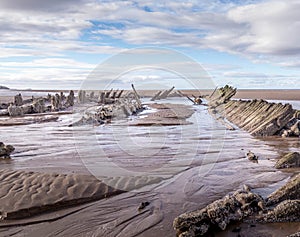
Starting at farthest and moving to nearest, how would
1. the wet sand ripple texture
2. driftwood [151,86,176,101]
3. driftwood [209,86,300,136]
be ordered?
driftwood [151,86,176,101] → driftwood [209,86,300,136] → the wet sand ripple texture

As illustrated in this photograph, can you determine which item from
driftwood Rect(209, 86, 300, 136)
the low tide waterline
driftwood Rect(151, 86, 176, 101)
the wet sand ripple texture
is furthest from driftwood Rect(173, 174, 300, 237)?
driftwood Rect(151, 86, 176, 101)

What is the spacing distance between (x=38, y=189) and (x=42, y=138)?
817cm

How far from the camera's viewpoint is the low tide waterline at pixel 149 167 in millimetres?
5365

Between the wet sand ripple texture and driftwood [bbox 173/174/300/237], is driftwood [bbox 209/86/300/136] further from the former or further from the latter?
the wet sand ripple texture

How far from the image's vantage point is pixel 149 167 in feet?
29.7

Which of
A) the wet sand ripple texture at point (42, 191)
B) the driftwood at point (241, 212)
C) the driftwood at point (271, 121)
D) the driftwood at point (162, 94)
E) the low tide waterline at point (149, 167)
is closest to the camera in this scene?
the driftwood at point (241, 212)

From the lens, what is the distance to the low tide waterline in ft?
17.6

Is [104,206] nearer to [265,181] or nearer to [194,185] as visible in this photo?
[194,185]

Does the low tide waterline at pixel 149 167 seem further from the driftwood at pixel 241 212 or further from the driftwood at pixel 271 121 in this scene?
the driftwood at pixel 271 121

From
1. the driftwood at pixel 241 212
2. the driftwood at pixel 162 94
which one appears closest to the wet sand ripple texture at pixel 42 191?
the driftwood at pixel 241 212

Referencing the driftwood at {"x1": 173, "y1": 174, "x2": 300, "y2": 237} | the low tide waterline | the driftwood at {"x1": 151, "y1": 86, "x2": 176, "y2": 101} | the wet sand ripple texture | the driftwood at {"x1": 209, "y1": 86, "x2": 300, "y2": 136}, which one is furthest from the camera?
the driftwood at {"x1": 151, "y1": 86, "x2": 176, "y2": 101}

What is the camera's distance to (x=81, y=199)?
6375 mm

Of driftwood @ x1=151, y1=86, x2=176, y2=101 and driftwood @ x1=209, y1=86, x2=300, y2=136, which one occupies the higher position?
driftwood @ x1=151, y1=86, x2=176, y2=101

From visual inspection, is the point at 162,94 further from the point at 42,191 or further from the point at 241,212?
the point at 241,212
